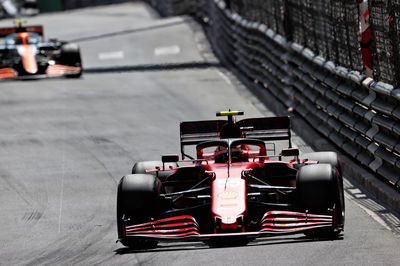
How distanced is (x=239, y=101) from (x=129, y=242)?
1152 cm

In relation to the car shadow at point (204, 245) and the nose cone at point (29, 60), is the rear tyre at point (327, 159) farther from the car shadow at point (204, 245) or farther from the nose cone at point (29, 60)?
the nose cone at point (29, 60)

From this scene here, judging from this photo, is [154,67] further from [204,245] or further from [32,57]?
[204,245]

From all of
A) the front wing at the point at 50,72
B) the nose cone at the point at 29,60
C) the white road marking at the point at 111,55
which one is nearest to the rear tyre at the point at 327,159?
the front wing at the point at 50,72

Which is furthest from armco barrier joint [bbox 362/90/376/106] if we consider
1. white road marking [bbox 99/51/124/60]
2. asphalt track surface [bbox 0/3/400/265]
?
white road marking [bbox 99/51/124/60]

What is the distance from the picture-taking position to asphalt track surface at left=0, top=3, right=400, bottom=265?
9.58 meters

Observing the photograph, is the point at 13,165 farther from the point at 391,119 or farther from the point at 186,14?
the point at 186,14

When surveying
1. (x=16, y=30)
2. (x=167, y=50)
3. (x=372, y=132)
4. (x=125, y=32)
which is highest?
(x=372, y=132)

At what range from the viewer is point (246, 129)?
37.7ft

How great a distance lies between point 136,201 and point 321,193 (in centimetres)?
161

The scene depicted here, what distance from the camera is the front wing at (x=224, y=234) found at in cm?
916

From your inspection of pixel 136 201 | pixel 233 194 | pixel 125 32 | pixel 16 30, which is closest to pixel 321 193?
pixel 233 194

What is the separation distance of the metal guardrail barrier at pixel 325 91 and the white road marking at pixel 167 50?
4058mm

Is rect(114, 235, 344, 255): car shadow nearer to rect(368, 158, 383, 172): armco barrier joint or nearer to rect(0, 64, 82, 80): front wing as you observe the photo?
rect(368, 158, 383, 172): armco barrier joint

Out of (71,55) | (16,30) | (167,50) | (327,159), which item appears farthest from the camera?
(167,50)
